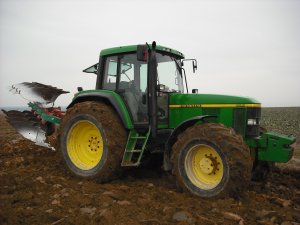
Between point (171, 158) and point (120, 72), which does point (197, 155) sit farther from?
point (120, 72)

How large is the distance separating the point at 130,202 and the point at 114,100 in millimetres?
1994

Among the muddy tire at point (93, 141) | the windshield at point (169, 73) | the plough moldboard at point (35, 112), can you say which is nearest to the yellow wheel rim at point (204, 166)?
the muddy tire at point (93, 141)

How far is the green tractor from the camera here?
16.3 feet

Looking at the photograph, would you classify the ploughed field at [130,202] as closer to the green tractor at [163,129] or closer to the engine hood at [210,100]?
the green tractor at [163,129]

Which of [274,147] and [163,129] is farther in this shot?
[163,129]

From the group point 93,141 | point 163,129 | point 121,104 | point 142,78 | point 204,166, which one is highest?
point 142,78

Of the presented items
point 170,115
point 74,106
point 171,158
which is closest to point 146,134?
point 170,115

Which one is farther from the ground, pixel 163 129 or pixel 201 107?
pixel 201 107

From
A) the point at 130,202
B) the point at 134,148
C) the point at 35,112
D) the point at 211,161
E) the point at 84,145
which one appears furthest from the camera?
the point at 35,112

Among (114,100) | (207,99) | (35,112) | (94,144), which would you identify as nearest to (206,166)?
(207,99)

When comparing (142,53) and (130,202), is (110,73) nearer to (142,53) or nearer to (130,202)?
(142,53)

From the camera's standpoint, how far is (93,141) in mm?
6301

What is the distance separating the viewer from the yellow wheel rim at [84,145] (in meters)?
6.24

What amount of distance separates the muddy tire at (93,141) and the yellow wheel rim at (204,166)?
1284mm
